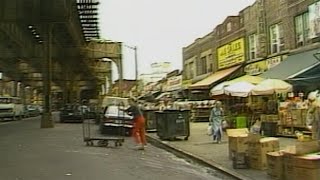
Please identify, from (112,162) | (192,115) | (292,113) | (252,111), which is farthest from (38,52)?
(112,162)

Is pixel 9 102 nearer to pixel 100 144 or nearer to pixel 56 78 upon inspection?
pixel 56 78

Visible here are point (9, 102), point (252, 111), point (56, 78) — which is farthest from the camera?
point (56, 78)

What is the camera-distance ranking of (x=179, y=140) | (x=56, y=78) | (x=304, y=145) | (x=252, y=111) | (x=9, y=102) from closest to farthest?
(x=304, y=145) < (x=179, y=140) < (x=252, y=111) < (x=9, y=102) < (x=56, y=78)

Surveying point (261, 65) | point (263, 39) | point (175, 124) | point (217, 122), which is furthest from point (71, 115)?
point (217, 122)

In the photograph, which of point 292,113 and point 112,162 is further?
point 292,113

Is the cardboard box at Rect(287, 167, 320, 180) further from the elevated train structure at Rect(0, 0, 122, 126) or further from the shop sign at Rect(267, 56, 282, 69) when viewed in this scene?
the elevated train structure at Rect(0, 0, 122, 126)

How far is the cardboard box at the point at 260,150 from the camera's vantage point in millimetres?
12461

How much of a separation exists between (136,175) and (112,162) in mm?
2820

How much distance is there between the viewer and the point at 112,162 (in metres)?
15.5

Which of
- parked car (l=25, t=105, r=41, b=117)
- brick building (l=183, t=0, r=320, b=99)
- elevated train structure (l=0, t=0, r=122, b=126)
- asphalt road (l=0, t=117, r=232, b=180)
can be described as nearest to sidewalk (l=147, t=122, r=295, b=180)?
asphalt road (l=0, t=117, r=232, b=180)

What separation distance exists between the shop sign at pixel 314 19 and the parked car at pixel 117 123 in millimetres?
9701

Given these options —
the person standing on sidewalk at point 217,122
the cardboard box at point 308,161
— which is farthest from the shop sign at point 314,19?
the cardboard box at point 308,161

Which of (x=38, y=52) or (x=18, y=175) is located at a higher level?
(x=38, y=52)

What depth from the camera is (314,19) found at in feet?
78.4
